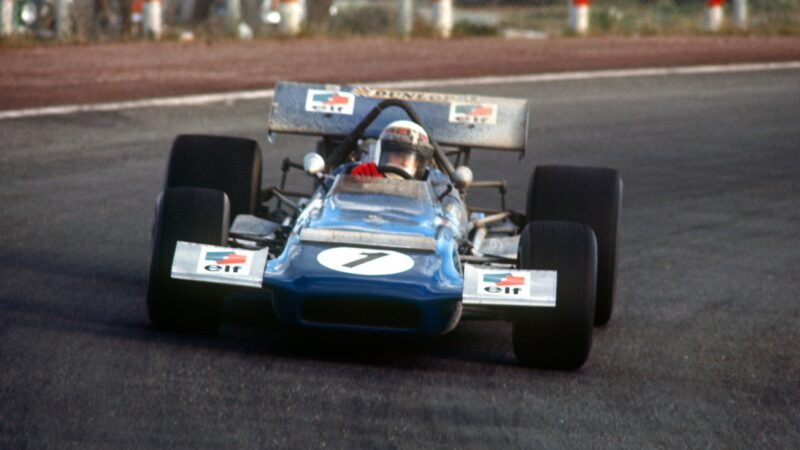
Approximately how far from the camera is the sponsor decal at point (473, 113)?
950 centimetres

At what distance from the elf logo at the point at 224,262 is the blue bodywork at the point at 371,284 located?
0.11 metres

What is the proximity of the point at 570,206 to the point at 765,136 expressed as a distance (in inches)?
294

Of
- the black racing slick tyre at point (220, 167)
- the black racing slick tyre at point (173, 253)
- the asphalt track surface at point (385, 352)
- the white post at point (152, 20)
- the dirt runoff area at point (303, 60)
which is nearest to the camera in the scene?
the asphalt track surface at point (385, 352)

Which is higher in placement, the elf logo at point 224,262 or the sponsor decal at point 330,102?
the sponsor decal at point 330,102

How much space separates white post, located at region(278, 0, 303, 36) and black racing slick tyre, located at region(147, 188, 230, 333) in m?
13.5

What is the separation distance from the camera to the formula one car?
6.94 meters

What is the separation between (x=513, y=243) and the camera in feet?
28.5

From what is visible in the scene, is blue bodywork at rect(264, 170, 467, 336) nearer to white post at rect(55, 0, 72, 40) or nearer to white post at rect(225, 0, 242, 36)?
white post at rect(55, 0, 72, 40)

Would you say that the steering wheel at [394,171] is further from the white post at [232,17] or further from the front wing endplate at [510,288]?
the white post at [232,17]

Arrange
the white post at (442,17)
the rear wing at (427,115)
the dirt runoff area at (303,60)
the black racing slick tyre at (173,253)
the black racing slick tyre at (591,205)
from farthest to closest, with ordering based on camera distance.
A: the white post at (442,17) → the dirt runoff area at (303,60) → the rear wing at (427,115) → the black racing slick tyre at (591,205) → the black racing slick tyre at (173,253)

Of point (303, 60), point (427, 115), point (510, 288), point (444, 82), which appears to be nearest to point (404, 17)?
point (303, 60)

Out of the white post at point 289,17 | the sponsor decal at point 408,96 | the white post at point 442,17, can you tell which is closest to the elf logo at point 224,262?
the sponsor decal at point 408,96

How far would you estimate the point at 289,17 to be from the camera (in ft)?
68.6

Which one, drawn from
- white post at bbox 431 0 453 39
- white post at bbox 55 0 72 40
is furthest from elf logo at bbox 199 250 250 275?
white post at bbox 431 0 453 39
